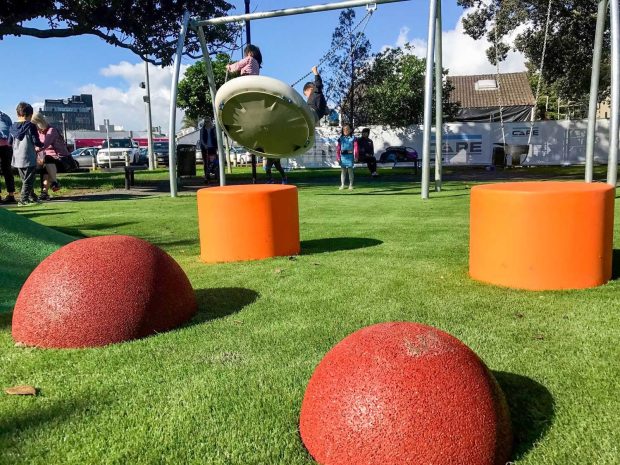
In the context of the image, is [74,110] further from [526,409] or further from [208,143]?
[526,409]

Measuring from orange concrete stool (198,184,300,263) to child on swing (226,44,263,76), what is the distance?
5494 mm

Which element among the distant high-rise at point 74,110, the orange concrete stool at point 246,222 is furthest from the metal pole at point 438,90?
the distant high-rise at point 74,110

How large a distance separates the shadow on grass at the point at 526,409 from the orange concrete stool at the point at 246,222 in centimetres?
336

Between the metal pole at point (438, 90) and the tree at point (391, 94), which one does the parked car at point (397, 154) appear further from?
the metal pole at point (438, 90)

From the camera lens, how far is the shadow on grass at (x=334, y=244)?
21.2 ft

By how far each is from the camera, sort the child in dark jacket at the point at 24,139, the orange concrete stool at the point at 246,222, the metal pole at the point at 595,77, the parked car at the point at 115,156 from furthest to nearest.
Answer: the parked car at the point at 115,156
the child in dark jacket at the point at 24,139
the metal pole at the point at 595,77
the orange concrete stool at the point at 246,222

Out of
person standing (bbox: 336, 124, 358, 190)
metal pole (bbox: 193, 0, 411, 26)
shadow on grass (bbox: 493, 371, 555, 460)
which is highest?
metal pole (bbox: 193, 0, 411, 26)

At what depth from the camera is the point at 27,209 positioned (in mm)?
11562

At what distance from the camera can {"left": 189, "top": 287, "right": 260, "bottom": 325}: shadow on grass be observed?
13.3 ft

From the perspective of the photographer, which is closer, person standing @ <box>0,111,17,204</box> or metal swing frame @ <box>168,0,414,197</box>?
metal swing frame @ <box>168,0,414,197</box>

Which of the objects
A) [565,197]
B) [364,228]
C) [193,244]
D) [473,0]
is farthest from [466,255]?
[473,0]

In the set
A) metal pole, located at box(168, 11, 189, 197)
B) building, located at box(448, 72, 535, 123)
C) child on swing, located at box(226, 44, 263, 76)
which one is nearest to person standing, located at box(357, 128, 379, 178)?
metal pole, located at box(168, 11, 189, 197)

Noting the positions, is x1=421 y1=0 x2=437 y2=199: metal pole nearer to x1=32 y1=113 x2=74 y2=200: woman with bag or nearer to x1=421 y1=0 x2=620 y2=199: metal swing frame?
x1=421 y1=0 x2=620 y2=199: metal swing frame

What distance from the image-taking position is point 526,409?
2469 millimetres
